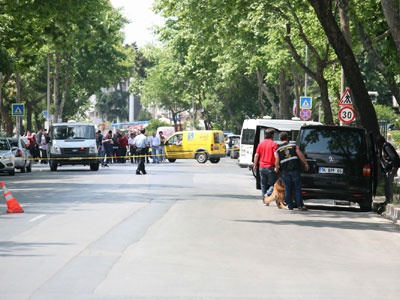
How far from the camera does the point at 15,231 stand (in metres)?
17.3

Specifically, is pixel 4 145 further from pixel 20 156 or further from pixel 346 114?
pixel 346 114

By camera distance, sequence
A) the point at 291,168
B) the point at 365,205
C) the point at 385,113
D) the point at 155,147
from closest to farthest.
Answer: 1. the point at 291,168
2. the point at 365,205
3. the point at 155,147
4. the point at 385,113

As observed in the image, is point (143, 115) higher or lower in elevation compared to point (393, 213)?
lower

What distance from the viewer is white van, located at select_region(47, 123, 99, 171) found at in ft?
157

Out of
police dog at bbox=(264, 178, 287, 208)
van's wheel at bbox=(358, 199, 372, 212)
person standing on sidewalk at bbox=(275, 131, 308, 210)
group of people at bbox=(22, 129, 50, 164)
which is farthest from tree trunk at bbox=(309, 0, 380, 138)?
group of people at bbox=(22, 129, 50, 164)

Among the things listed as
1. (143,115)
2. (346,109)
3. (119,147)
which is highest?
(346,109)

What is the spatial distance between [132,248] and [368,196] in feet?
35.5

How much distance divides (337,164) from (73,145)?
2490 centimetres

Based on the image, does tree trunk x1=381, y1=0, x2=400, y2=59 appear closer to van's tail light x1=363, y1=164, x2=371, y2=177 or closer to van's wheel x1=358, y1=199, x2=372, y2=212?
van's tail light x1=363, y1=164, x2=371, y2=177

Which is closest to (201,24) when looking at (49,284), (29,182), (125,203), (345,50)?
(29,182)

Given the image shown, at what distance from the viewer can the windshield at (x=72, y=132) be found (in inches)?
1916

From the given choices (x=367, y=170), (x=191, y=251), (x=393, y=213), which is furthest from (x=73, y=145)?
(x=191, y=251)

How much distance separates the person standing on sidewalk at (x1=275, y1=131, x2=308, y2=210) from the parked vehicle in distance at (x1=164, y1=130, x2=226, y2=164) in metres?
40.0

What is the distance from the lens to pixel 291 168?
24.0 m
